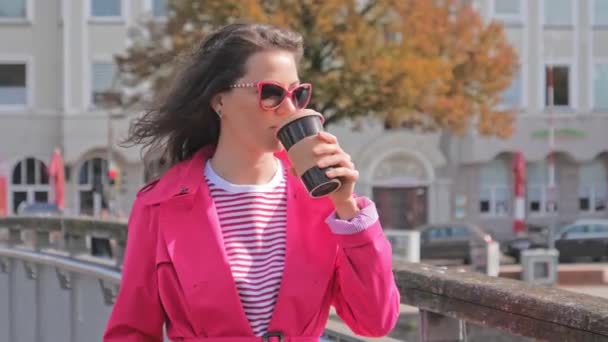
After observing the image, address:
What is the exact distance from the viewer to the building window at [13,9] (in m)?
40.5

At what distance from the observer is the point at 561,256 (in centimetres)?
3334

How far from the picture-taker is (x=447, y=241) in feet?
103

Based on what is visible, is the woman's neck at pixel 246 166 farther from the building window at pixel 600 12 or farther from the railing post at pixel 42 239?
the building window at pixel 600 12

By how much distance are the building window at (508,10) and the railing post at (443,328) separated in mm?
39081

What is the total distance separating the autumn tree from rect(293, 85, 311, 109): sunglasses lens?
20946mm

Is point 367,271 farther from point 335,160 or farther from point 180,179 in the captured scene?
point 180,179

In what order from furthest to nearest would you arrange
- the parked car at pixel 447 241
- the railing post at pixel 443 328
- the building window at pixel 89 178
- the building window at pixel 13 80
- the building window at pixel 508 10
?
the building window at pixel 508 10 → the building window at pixel 89 178 → the building window at pixel 13 80 → the parked car at pixel 447 241 → the railing post at pixel 443 328

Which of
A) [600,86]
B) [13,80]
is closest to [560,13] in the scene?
[600,86]

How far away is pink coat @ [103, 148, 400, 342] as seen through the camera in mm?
2482

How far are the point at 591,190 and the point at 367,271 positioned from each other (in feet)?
136

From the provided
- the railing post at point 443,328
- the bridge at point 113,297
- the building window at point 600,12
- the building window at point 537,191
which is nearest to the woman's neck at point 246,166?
the bridge at point 113,297

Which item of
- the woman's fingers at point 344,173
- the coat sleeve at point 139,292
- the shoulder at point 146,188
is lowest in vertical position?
the coat sleeve at point 139,292

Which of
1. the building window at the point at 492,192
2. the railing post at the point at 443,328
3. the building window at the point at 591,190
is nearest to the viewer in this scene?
the railing post at the point at 443,328

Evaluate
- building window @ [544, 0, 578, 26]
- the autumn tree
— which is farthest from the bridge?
building window @ [544, 0, 578, 26]
